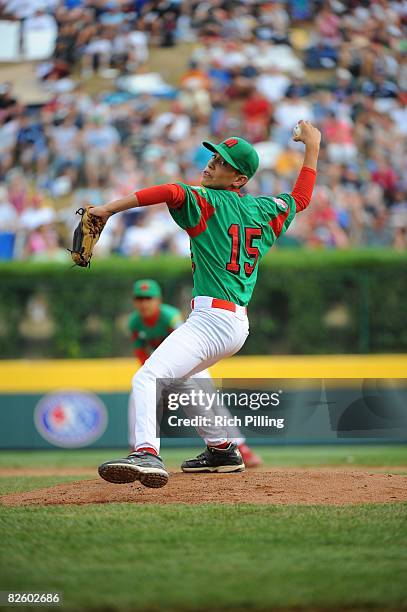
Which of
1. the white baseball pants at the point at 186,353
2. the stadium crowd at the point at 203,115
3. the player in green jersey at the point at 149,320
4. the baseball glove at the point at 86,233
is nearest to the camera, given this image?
the baseball glove at the point at 86,233

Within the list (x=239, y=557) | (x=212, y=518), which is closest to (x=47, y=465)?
(x=212, y=518)

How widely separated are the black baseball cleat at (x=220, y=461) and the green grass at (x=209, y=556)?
1299 mm

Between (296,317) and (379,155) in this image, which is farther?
(379,155)

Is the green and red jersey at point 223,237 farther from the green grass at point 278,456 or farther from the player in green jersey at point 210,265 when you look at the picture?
the green grass at point 278,456

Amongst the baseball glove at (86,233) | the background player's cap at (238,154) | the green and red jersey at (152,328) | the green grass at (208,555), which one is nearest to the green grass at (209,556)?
the green grass at (208,555)

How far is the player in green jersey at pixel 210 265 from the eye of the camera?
16.4 feet

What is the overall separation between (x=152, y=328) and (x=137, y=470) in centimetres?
442

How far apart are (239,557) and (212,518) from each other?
73cm

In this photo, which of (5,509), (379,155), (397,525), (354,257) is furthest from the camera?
(379,155)

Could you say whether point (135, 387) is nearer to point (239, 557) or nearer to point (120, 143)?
point (239, 557)

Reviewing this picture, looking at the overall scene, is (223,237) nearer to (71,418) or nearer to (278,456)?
(278,456)

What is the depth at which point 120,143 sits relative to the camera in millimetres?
14727

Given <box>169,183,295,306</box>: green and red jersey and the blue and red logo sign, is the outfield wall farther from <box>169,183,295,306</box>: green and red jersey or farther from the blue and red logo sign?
<box>169,183,295,306</box>: green and red jersey

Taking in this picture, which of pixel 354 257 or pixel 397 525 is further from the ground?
pixel 354 257
